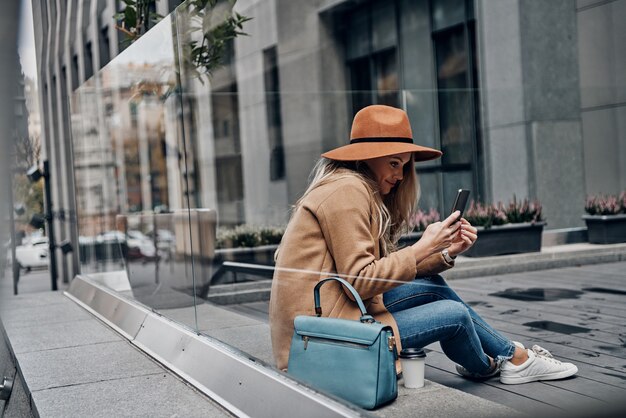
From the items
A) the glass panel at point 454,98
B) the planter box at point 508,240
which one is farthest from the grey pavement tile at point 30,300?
the planter box at point 508,240

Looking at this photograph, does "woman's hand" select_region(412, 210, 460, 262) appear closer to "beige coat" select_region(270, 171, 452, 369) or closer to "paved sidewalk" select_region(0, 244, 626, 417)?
"beige coat" select_region(270, 171, 452, 369)

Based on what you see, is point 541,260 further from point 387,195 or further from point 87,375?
point 87,375

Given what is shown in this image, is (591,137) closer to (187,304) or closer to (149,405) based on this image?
(149,405)

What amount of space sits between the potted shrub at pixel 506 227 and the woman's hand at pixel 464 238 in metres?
0.02

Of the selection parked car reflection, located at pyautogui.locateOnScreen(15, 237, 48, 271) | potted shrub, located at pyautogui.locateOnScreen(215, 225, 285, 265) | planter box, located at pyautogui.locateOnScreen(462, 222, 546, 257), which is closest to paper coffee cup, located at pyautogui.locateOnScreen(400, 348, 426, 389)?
planter box, located at pyautogui.locateOnScreen(462, 222, 546, 257)

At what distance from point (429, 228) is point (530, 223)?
0.50 m

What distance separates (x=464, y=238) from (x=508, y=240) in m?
0.23

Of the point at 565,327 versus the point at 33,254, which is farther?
the point at 33,254

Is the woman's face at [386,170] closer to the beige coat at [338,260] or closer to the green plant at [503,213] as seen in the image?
the beige coat at [338,260]

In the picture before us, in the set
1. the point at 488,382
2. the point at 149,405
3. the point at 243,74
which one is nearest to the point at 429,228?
the point at 488,382

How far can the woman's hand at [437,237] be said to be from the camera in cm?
295

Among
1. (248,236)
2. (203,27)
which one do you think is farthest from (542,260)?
(248,236)

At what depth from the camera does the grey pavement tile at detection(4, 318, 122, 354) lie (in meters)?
5.46

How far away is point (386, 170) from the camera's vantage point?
3283 millimetres
